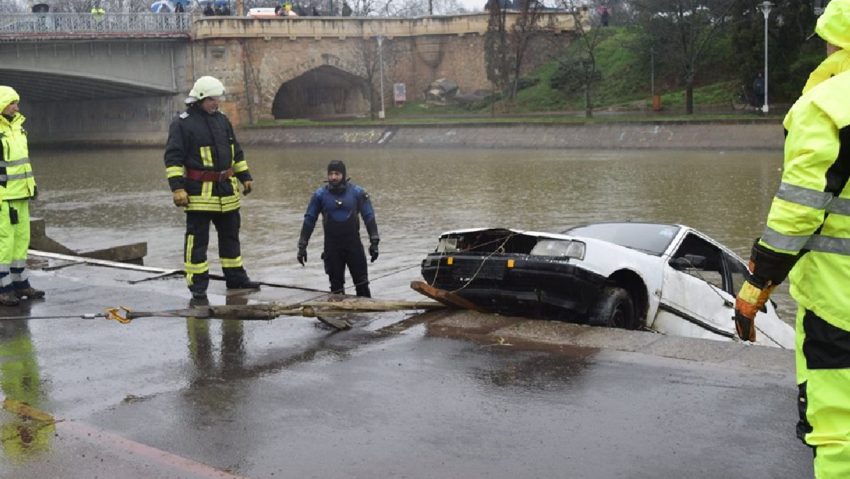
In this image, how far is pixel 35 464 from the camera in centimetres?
546

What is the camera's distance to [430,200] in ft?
85.5

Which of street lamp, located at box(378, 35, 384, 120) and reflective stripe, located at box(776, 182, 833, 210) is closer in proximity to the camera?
reflective stripe, located at box(776, 182, 833, 210)

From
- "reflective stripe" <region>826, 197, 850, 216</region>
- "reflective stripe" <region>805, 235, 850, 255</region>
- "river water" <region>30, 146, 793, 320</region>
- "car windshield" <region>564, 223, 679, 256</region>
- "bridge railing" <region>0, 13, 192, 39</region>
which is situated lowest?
"river water" <region>30, 146, 793, 320</region>

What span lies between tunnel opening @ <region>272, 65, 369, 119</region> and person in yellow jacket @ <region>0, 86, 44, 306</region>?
6079cm

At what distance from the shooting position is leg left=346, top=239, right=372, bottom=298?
1076 centimetres

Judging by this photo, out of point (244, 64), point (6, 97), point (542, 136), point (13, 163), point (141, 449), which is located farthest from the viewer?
point (244, 64)

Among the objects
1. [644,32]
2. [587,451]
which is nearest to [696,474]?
[587,451]

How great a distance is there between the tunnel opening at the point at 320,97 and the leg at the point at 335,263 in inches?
2365

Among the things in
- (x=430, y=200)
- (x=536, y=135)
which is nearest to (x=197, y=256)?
(x=430, y=200)

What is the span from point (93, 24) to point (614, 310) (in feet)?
171

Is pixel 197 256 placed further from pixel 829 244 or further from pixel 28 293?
pixel 829 244


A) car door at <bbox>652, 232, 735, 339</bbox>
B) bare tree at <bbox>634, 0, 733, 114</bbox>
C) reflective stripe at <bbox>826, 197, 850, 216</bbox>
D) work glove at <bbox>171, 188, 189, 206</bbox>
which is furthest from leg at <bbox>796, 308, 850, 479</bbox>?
bare tree at <bbox>634, 0, 733, 114</bbox>

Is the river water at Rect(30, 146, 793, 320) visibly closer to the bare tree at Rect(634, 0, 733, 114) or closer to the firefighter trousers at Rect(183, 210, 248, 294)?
the firefighter trousers at Rect(183, 210, 248, 294)

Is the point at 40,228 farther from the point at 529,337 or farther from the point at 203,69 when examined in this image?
the point at 203,69
